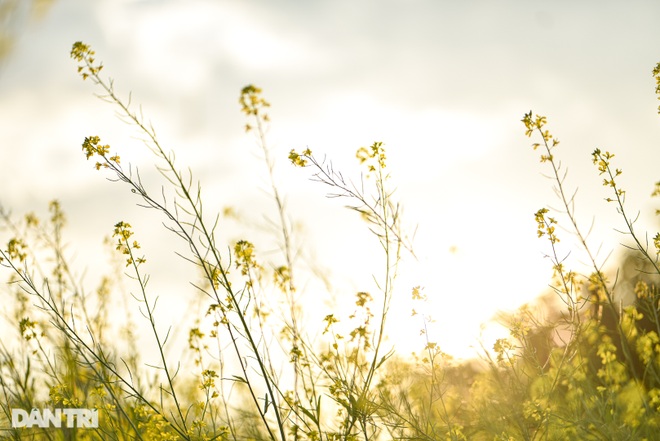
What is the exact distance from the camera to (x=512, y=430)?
3.81m

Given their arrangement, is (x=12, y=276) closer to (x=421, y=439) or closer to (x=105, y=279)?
(x=105, y=279)

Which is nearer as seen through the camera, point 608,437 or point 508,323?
point 608,437

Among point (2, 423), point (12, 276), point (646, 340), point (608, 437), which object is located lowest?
point (608, 437)

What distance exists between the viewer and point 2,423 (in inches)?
154

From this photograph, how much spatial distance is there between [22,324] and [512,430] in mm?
2961

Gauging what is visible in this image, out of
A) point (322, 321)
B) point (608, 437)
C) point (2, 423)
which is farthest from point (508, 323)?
point (2, 423)

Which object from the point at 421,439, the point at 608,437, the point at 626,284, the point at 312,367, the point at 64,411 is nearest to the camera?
the point at 608,437

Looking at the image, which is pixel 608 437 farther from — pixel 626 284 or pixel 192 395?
pixel 192 395

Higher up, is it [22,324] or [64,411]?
[22,324]

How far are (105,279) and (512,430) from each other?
12.6 feet

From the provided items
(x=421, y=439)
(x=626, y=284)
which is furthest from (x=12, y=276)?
(x=626, y=284)

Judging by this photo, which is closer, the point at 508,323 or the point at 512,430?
the point at 508,323

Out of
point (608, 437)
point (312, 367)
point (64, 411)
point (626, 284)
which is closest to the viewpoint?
point (608, 437)

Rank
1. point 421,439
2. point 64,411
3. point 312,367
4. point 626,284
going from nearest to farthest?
point 421,439 < point 312,367 < point 64,411 < point 626,284
